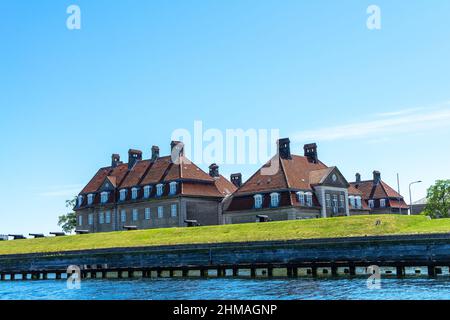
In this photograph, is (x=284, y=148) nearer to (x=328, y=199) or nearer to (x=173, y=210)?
(x=328, y=199)

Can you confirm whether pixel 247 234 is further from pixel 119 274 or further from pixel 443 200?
pixel 443 200

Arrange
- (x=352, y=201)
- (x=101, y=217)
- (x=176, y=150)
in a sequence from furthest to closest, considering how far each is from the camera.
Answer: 1. (x=352, y=201)
2. (x=101, y=217)
3. (x=176, y=150)

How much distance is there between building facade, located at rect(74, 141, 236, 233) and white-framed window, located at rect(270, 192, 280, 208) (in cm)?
1026

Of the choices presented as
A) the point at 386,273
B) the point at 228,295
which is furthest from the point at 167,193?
the point at 228,295

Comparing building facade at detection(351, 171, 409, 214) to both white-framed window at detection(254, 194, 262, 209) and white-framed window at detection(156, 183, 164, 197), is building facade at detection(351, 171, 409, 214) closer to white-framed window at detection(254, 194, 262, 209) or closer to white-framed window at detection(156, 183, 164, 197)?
white-framed window at detection(254, 194, 262, 209)

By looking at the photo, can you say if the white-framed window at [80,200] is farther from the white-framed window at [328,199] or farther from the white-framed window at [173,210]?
the white-framed window at [328,199]

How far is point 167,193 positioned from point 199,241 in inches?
919

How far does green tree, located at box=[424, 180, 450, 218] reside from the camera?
94000 millimetres

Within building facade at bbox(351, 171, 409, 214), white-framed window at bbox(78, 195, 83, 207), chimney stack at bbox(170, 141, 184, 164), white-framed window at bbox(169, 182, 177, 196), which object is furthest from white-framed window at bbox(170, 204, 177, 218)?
building facade at bbox(351, 171, 409, 214)

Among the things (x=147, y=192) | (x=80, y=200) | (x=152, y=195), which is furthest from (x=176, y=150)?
(x=80, y=200)

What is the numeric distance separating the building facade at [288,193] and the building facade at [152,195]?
463cm

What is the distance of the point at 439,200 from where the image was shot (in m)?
95.2

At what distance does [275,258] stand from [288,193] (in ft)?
71.3
